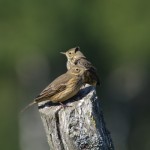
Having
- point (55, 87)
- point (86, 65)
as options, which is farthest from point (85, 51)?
point (55, 87)

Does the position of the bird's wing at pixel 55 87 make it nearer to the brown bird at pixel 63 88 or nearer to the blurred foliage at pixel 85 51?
→ the brown bird at pixel 63 88

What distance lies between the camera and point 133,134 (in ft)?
130

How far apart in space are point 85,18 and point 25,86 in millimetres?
4890

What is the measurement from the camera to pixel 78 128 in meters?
10.3

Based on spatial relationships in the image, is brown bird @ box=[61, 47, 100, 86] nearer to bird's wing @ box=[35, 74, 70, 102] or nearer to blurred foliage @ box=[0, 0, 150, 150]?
bird's wing @ box=[35, 74, 70, 102]

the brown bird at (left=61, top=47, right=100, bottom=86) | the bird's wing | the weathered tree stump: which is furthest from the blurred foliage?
the weathered tree stump

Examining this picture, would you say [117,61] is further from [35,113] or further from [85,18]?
[35,113]

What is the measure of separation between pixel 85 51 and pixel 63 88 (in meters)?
28.5

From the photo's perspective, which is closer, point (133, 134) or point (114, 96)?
point (133, 134)

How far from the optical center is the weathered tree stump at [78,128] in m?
10.2

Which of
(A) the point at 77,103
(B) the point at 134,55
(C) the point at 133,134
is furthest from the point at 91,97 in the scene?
(B) the point at 134,55

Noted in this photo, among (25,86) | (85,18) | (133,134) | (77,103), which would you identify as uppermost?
(85,18)

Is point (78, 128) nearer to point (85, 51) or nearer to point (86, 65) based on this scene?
point (86, 65)

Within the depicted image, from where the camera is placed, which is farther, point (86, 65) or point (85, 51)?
point (85, 51)
